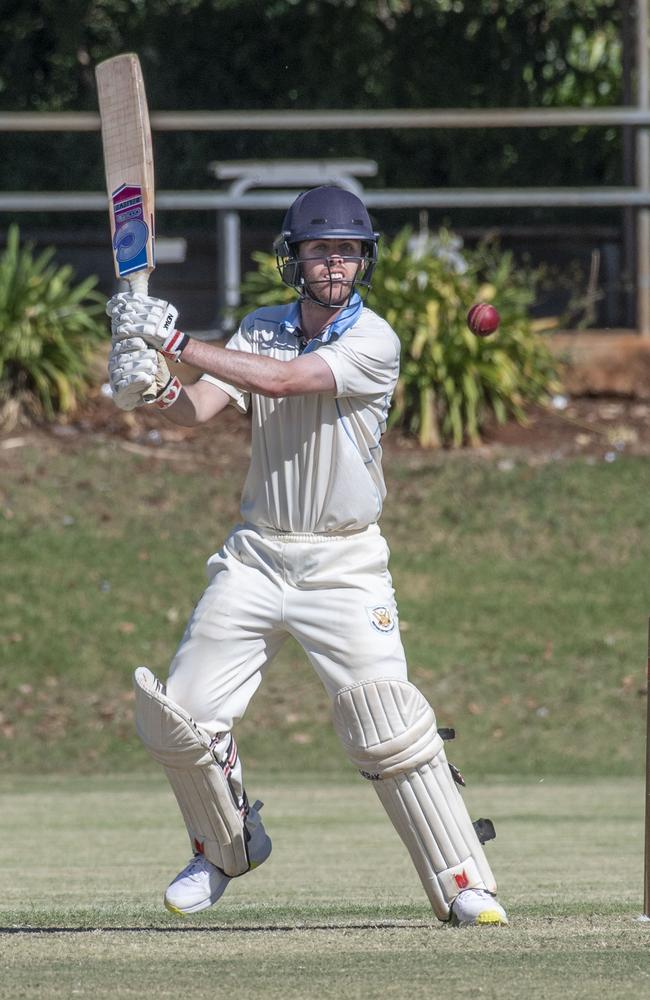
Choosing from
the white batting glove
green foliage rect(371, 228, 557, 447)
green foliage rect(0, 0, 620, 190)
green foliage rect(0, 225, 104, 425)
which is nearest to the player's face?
the white batting glove

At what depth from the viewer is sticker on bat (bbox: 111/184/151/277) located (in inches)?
195

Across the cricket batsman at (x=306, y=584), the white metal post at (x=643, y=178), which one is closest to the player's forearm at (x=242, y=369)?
the cricket batsman at (x=306, y=584)

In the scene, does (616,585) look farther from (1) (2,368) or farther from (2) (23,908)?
(2) (23,908)

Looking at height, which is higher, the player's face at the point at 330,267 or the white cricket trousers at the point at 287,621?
→ the player's face at the point at 330,267

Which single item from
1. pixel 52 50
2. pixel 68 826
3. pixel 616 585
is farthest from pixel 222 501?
pixel 52 50

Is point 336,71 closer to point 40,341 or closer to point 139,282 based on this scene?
point 40,341

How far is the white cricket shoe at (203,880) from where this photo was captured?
4.89 meters

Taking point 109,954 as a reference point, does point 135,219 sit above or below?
above

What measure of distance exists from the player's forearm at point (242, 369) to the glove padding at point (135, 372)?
86mm

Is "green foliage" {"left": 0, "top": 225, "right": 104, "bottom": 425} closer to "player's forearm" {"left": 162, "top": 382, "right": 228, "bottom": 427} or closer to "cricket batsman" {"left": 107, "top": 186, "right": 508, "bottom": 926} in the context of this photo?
"player's forearm" {"left": 162, "top": 382, "right": 228, "bottom": 427}

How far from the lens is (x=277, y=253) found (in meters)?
5.06

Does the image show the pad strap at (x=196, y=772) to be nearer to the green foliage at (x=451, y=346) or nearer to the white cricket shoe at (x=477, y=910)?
the white cricket shoe at (x=477, y=910)

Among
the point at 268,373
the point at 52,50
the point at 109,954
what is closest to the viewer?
the point at 109,954

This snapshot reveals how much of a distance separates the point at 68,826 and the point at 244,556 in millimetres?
3373
